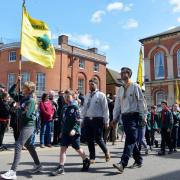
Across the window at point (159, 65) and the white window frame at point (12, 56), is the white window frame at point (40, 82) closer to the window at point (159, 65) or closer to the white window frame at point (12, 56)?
the white window frame at point (12, 56)

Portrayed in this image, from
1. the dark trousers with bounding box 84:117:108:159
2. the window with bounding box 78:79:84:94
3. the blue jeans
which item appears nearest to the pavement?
the dark trousers with bounding box 84:117:108:159

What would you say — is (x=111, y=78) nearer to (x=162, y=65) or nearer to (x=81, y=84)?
(x=81, y=84)

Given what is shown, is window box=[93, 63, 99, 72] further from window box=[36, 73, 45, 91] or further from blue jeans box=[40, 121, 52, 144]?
blue jeans box=[40, 121, 52, 144]

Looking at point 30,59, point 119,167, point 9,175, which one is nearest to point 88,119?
point 119,167

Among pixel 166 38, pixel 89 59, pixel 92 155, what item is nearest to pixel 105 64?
pixel 89 59

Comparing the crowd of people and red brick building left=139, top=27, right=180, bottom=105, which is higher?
red brick building left=139, top=27, right=180, bottom=105

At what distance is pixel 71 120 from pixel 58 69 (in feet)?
Answer: 116

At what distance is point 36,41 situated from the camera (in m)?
8.73

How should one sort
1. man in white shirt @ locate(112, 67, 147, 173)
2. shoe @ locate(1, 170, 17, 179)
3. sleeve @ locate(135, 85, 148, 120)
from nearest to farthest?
shoe @ locate(1, 170, 17, 179) → man in white shirt @ locate(112, 67, 147, 173) → sleeve @ locate(135, 85, 148, 120)

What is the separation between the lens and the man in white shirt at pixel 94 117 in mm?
7493

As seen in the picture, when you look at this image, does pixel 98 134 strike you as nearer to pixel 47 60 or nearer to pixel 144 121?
pixel 144 121

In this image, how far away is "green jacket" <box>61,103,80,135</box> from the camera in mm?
6587

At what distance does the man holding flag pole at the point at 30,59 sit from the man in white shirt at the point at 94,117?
1.57 metres

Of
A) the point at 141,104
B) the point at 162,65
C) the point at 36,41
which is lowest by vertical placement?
the point at 141,104
